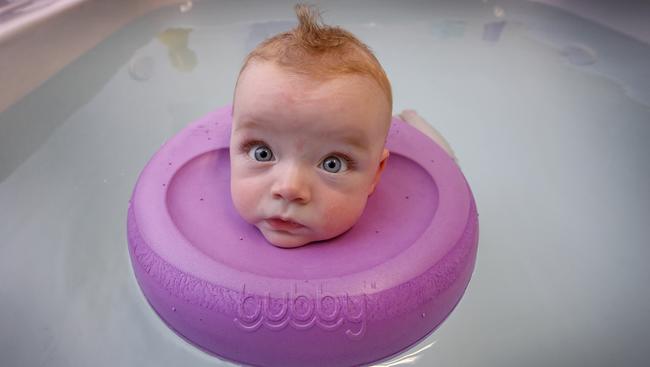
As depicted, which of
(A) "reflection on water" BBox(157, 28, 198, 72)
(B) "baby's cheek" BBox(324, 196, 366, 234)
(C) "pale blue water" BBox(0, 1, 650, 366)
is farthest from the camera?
(A) "reflection on water" BBox(157, 28, 198, 72)

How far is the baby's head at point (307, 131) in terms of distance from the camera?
1.13m

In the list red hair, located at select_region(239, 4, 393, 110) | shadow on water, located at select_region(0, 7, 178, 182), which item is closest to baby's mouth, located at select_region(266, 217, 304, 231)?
red hair, located at select_region(239, 4, 393, 110)

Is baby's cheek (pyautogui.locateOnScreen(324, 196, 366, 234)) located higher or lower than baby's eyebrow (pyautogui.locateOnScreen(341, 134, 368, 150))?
lower

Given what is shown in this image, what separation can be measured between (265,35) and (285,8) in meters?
0.35

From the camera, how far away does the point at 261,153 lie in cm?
123

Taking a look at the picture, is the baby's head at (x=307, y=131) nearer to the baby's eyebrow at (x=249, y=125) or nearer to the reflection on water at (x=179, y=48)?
the baby's eyebrow at (x=249, y=125)

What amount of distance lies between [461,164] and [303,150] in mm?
1060

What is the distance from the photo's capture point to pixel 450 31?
3027 mm

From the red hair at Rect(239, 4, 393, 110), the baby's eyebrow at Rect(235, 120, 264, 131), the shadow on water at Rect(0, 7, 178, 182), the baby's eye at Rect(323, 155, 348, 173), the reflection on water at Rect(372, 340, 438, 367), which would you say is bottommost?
the reflection on water at Rect(372, 340, 438, 367)

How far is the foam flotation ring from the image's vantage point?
1190 millimetres

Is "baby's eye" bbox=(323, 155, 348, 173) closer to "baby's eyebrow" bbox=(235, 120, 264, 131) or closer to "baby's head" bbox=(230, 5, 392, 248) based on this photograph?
"baby's head" bbox=(230, 5, 392, 248)

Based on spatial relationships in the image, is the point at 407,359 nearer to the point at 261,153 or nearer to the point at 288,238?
the point at 288,238

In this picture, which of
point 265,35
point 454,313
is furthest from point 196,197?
point 265,35

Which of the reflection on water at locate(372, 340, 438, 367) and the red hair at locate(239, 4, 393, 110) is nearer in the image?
the red hair at locate(239, 4, 393, 110)
